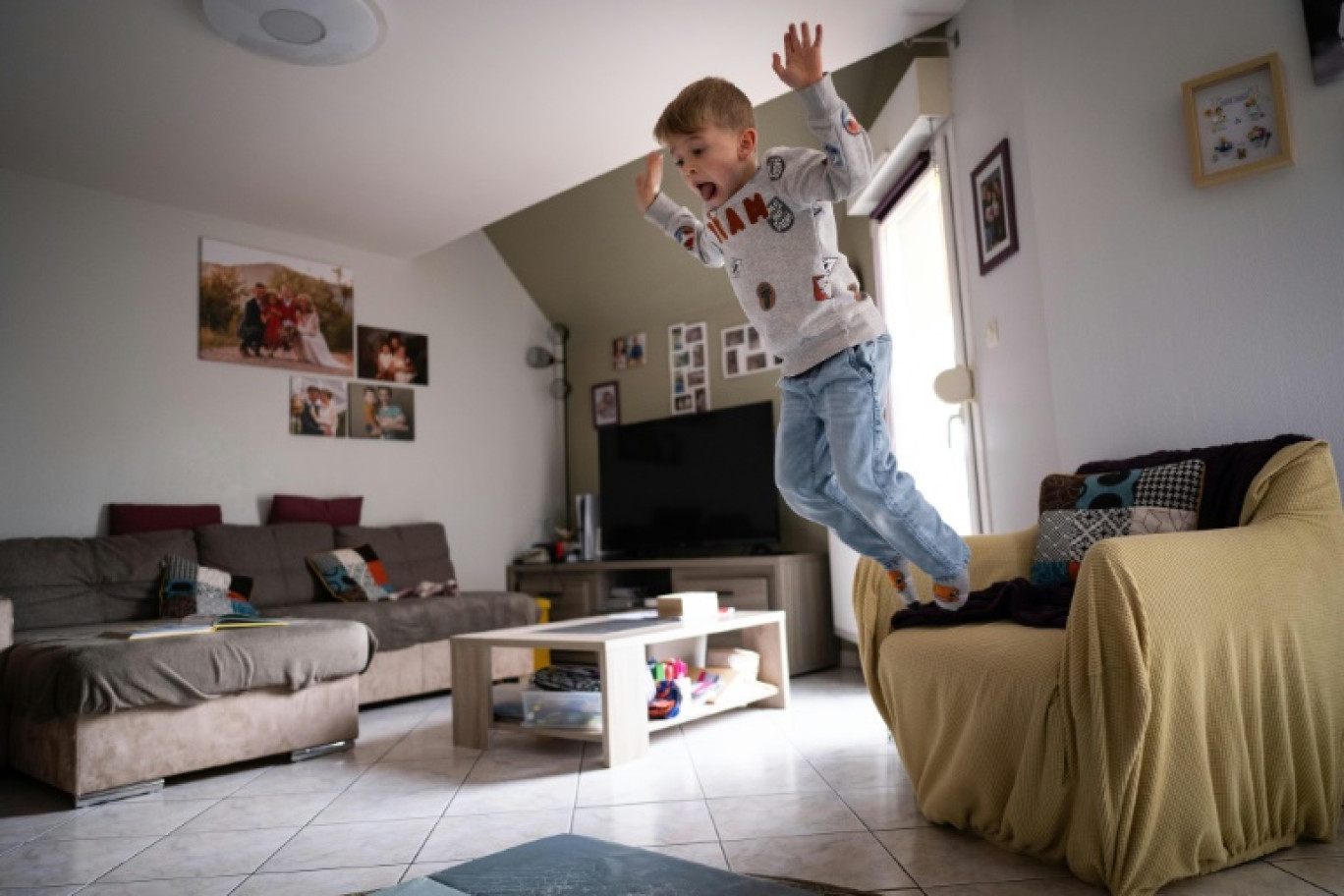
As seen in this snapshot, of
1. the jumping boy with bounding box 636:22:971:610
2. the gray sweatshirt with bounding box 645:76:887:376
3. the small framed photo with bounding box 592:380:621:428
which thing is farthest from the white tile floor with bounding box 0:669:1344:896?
the small framed photo with bounding box 592:380:621:428

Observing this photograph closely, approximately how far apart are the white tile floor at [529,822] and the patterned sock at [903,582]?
0.48 m

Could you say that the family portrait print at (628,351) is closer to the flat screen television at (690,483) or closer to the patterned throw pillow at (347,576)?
the flat screen television at (690,483)

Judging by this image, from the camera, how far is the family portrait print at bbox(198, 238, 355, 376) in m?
4.48

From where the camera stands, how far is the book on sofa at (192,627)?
2.63 meters

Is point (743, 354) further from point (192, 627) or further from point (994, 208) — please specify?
point (192, 627)

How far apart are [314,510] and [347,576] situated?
0.55 metres

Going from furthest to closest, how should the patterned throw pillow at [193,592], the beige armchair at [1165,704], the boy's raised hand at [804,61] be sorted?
the patterned throw pillow at [193,592], the boy's raised hand at [804,61], the beige armchair at [1165,704]

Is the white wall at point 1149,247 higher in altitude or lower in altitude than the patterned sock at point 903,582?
higher

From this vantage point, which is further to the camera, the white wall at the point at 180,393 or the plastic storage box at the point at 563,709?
the white wall at the point at 180,393

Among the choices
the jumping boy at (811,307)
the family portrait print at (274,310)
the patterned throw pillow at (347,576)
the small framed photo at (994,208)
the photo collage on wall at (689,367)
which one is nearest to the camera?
the jumping boy at (811,307)

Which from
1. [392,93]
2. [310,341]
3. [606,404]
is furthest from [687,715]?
[606,404]

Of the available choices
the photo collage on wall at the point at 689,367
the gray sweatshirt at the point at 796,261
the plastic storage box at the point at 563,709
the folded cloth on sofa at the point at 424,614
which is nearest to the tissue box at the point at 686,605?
the plastic storage box at the point at 563,709

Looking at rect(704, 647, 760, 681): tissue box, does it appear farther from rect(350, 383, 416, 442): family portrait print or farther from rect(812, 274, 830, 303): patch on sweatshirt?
rect(350, 383, 416, 442): family portrait print

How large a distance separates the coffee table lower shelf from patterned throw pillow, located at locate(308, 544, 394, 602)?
1577 millimetres
